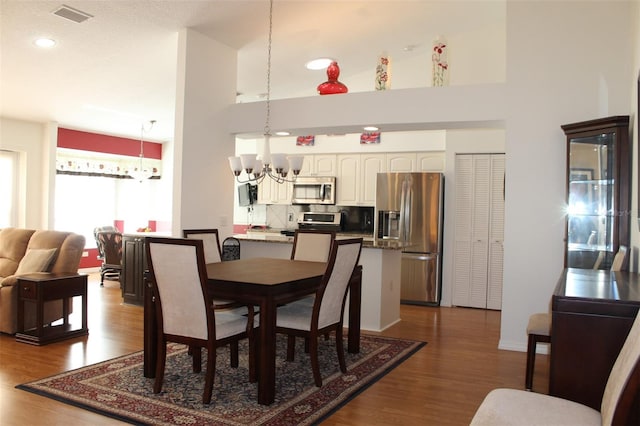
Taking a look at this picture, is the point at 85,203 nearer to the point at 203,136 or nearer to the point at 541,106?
the point at 203,136

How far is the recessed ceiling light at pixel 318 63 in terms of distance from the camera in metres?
6.18

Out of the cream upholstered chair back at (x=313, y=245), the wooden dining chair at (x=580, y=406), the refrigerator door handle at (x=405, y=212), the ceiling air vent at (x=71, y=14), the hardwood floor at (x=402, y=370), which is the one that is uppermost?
the ceiling air vent at (x=71, y=14)

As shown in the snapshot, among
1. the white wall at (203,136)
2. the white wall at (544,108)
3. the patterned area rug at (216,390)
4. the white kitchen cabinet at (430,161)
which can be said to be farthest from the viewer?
the white kitchen cabinet at (430,161)

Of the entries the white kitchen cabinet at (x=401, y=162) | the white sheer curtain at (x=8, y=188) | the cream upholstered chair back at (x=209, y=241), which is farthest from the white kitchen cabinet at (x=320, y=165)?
the white sheer curtain at (x=8, y=188)

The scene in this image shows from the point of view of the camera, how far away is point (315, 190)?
7.68 metres

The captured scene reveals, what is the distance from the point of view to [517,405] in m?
1.84

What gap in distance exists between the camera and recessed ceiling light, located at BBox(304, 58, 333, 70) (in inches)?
243

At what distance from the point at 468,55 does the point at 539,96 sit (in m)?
2.24

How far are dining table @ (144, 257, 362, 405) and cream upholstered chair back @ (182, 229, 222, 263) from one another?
47 cm

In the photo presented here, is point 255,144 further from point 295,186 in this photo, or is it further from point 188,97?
point 188,97

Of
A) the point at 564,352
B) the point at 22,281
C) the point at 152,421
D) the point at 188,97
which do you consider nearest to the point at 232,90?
the point at 188,97

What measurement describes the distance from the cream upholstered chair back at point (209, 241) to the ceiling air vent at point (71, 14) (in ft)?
6.22

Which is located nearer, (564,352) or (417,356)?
(564,352)

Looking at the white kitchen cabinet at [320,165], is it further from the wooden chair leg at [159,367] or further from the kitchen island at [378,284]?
the wooden chair leg at [159,367]
